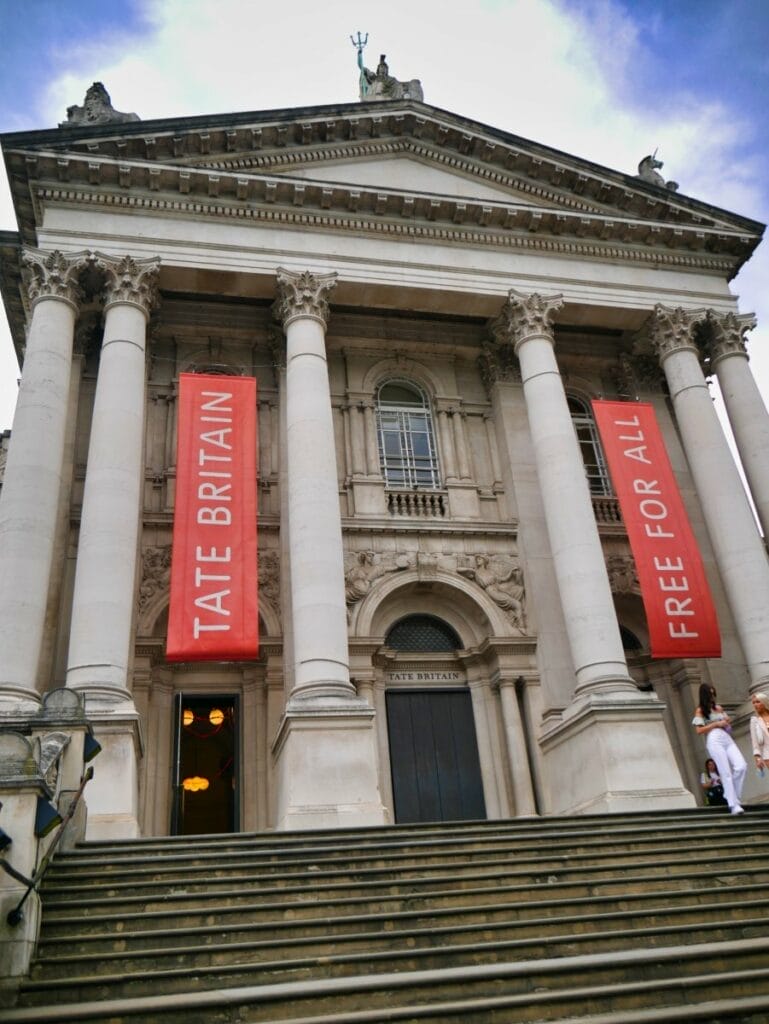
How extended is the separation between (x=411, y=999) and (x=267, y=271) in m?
12.9

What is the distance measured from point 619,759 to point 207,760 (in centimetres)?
792

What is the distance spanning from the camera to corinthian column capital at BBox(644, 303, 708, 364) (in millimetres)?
17781

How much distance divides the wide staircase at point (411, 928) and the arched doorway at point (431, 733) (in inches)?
213

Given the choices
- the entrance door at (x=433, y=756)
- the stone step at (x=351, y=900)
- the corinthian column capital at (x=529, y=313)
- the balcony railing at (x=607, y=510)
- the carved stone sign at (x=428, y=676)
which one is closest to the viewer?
the stone step at (x=351, y=900)

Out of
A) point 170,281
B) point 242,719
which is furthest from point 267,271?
point 242,719

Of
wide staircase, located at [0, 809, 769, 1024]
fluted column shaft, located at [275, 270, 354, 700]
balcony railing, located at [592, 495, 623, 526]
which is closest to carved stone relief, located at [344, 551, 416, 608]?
fluted column shaft, located at [275, 270, 354, 700]

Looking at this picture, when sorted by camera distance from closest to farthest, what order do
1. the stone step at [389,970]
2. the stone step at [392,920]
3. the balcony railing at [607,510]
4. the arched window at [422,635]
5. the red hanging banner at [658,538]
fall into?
the stone step at [389,970]
the stone step at [392,920]
the red hanging banner at [658,538]
the arched window at [422,635]
the balcony railing at [607,510]

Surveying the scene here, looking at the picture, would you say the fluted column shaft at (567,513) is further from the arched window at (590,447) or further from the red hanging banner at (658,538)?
the arched window at (590,447)

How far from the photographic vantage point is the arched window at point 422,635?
16875mm

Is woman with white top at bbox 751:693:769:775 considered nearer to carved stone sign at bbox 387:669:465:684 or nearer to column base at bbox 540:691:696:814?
→ column base at bbox 540:691:696:814

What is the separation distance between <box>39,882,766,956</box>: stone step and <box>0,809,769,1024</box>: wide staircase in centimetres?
2

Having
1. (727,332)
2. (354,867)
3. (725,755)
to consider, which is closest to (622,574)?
(727,332)

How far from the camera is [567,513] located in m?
15.1

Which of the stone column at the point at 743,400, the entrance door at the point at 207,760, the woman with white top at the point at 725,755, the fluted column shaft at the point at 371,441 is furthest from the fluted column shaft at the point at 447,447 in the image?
the woman with white top at the point at 725,755
